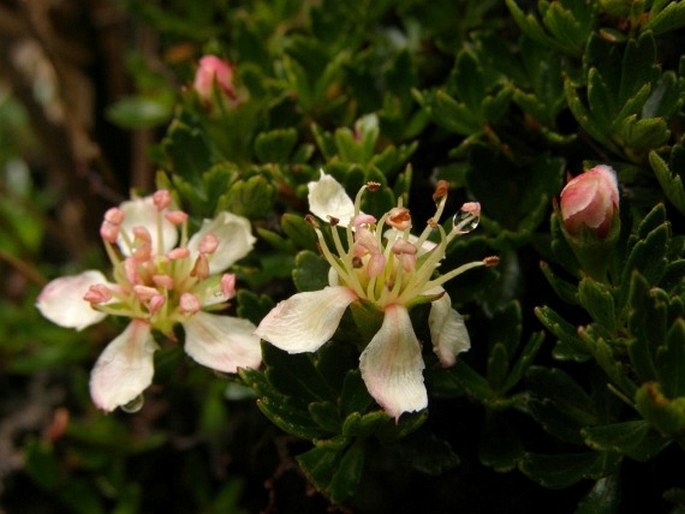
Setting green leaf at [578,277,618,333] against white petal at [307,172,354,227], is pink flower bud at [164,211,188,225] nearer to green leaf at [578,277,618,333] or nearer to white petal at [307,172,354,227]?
white petal at [307,172,354,227]

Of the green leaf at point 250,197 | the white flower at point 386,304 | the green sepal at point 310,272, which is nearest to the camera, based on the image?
the white flower at point 386,304

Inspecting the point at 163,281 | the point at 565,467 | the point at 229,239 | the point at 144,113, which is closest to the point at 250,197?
the point at 229,239

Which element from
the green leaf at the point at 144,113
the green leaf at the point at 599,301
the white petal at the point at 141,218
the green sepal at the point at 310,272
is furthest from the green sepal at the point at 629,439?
the green leaf at the point at 144,113

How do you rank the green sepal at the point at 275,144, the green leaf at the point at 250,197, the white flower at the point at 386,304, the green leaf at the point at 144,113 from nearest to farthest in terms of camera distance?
the white flower at the point at 386,304 < the green leaf at the point at 250,197 < the green sepal at the point at 275,144 < the green leaf at the point at 144,113

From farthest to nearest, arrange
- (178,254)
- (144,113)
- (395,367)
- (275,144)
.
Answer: (144,113)
(275,144)
(178,254)
(395,367)

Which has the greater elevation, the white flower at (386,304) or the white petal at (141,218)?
the white flower at (386,304)

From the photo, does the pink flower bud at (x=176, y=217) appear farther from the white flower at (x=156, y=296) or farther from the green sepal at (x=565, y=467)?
the green sepal at (x=565, y=467)

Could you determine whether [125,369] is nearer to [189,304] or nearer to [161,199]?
[189,304]
